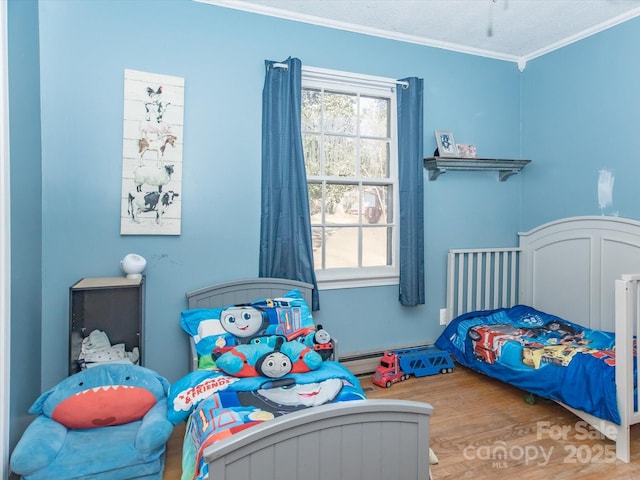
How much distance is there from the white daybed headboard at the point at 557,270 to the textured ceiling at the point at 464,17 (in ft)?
4.61

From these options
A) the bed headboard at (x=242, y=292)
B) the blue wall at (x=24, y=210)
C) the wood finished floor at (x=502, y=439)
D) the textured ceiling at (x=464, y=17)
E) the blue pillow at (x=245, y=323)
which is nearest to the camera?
the blue wall at (x=24, y=210)

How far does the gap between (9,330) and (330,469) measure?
146cm

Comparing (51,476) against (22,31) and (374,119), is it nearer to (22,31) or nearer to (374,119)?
(22,31)

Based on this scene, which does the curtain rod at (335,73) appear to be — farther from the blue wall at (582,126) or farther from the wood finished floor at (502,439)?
the wood finished floor at (502,439)

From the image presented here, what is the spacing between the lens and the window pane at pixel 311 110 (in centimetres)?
301

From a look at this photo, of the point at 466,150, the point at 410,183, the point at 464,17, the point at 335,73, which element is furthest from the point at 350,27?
the point at 466,150

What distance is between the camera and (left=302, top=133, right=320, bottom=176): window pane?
301 centimetres

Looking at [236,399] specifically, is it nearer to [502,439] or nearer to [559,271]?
[502,439]

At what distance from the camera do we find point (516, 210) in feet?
12.3

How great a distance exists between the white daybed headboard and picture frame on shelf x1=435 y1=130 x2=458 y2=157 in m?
0.78

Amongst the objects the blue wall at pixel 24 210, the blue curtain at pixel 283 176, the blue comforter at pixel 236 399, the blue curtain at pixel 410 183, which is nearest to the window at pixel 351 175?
the blue curtain at pixel 410 183

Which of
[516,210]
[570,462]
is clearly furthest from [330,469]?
[516,210]

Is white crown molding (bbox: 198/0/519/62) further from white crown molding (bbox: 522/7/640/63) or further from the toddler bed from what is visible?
the toddler bed

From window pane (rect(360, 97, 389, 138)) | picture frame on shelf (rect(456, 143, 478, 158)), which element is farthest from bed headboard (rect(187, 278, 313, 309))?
picture frame on shelf (rect(456, 143, 478, 158))
